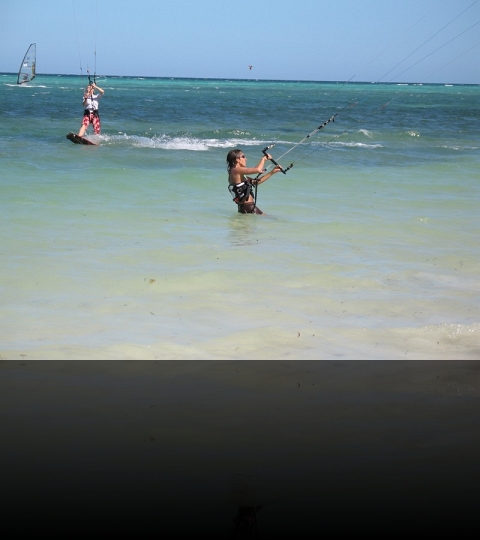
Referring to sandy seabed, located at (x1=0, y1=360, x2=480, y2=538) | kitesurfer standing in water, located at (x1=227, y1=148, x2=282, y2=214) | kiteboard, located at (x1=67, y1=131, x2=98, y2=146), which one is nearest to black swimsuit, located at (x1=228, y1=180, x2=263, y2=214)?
kitesurfer standing in water, located at (x1=227, y1=148, x2=282, y2=214)

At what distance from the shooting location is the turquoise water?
16.9 ft

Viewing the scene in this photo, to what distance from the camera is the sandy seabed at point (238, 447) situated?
2887 millimetres

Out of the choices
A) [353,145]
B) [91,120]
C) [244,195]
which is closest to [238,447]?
[244,195]

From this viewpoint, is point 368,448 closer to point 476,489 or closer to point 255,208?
point 476,489

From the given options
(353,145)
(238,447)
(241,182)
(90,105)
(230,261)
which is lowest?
(230,261)

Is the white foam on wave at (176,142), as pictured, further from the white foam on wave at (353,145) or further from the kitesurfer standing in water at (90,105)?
the white foam on wave at (353,145)

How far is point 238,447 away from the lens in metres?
3.41

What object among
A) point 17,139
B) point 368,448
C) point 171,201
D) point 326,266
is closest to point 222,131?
point 17,139

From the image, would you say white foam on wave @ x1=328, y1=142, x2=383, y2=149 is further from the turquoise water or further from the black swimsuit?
the black swimsuit

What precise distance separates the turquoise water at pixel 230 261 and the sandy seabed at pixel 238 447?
528 mm

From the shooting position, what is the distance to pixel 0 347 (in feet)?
16.1

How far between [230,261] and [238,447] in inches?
164

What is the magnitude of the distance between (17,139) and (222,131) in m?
7.34

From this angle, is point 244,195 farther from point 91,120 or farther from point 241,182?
point 91,120
